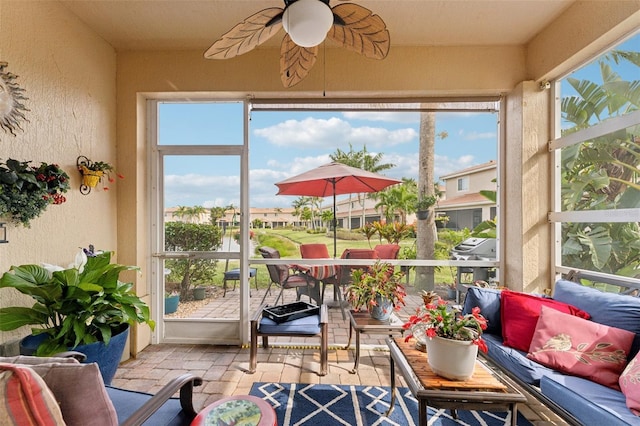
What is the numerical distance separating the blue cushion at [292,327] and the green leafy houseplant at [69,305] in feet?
3.22

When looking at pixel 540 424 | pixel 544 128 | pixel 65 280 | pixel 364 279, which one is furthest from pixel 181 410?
pixel 544 128

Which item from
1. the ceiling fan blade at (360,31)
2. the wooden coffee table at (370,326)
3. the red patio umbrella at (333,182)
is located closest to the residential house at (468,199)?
the red patio umbrella at (333,182)

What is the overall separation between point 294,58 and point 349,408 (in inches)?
93.2

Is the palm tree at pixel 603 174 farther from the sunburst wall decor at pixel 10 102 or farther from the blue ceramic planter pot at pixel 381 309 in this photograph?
the sunburst wall decor at pixel 10 102

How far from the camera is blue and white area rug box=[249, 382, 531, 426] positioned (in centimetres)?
198

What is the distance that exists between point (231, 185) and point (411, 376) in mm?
2491

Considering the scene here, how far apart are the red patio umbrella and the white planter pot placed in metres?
1.82

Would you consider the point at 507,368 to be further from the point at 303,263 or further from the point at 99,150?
the point at 99,150

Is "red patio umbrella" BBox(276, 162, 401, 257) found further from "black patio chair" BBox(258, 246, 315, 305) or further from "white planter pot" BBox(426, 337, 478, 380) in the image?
"white planter pot" BBox(426, 337, 478, 380)

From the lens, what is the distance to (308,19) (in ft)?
4.40

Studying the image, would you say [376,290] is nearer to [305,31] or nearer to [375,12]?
[305,31]

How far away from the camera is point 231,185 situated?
323 centimetres

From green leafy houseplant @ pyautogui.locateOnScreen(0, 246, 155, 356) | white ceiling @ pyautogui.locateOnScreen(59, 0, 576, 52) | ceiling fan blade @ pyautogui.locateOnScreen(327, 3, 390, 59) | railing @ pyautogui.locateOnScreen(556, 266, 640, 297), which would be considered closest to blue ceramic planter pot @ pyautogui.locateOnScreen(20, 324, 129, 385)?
green leafy houseplant @ pyautogui.locateOnScreen(0, 246, 155, 356)

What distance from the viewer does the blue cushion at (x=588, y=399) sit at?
4.59 ft
